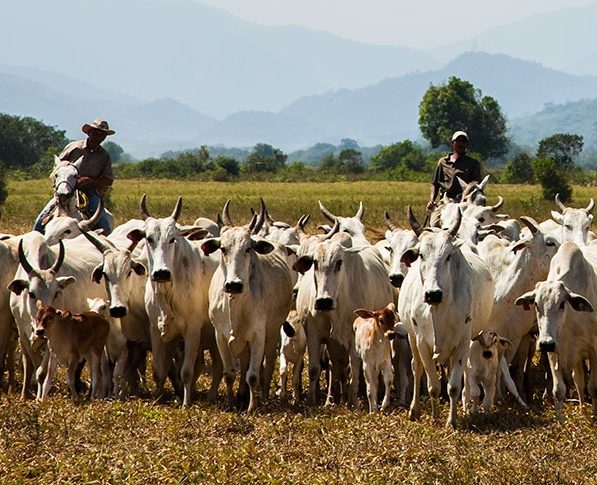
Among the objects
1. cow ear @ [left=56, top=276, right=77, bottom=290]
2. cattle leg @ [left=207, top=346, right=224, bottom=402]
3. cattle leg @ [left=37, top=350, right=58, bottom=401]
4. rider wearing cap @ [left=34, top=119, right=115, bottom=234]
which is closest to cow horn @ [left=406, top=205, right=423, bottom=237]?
cattle leg @ [left=207, top=346, right=224, bottom=402]

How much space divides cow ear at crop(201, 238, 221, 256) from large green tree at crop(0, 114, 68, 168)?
64.4 m

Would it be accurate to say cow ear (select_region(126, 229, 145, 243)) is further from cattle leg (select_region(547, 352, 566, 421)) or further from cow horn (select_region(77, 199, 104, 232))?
cattle leg (select_region(547, 352, 566, 421))

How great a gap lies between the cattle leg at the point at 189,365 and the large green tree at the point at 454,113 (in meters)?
66.1

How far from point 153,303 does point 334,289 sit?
5.37 feet

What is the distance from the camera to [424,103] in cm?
8100

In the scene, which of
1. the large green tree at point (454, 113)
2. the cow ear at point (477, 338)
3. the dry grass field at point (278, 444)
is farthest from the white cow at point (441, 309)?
→ the large green tree at point (454, 113)

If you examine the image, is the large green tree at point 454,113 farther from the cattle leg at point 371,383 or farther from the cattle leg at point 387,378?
the cattle leg at point 371,383

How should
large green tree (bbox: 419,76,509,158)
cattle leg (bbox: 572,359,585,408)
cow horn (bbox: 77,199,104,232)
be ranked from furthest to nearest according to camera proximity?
large green tree (bbox: 419,76,509,158)
cow horn (bbox: 77,199,104,232)
cattle leg (bbox: 572,359,585,408)

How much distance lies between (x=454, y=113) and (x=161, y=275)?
71.7m

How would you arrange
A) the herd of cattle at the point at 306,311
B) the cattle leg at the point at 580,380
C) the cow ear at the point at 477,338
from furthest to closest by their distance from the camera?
the cow ear at the point at 477,338 < the cattle leg at the point at 580,380 < the herd of cattle at the point at 306,311

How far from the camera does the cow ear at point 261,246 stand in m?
10.6

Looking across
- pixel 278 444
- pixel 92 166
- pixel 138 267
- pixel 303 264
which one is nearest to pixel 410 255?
pixel 303 264

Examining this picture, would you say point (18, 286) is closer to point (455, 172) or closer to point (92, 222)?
point (92, 222)

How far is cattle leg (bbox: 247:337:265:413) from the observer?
1024cm
